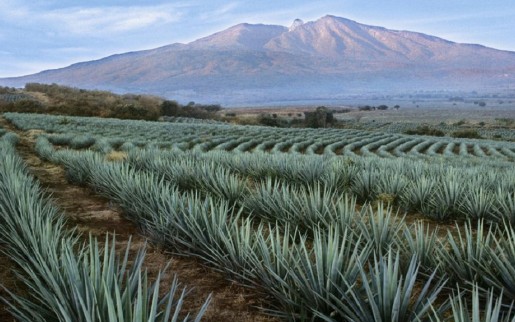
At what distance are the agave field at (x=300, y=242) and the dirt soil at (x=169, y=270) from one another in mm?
92

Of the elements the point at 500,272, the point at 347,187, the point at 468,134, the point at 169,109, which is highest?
the point at 169,109

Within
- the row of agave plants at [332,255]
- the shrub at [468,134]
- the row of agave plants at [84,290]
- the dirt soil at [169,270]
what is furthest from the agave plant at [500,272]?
the shrub at [468,134]

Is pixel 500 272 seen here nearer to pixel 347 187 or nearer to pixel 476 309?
pixel 476 309

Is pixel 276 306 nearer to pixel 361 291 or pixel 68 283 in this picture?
pixel 361 291

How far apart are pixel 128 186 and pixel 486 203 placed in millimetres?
4124

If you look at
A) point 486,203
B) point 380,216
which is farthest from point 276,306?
point 486,203

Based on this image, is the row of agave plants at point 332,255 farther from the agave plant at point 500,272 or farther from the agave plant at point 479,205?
the agave plant at point 479,205

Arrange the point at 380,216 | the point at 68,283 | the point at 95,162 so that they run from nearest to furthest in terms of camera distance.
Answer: the point at 68,283
the point at 380,216
the point at 95,162

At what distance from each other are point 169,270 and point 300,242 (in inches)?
46.3

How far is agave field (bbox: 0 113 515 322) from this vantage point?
2305 mm

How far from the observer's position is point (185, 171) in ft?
22.5

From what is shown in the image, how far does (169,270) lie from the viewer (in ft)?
11.6

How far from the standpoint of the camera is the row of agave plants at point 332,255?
2.35m

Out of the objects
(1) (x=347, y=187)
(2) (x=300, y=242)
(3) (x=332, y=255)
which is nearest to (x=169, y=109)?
(1) (x=347, y=187)
